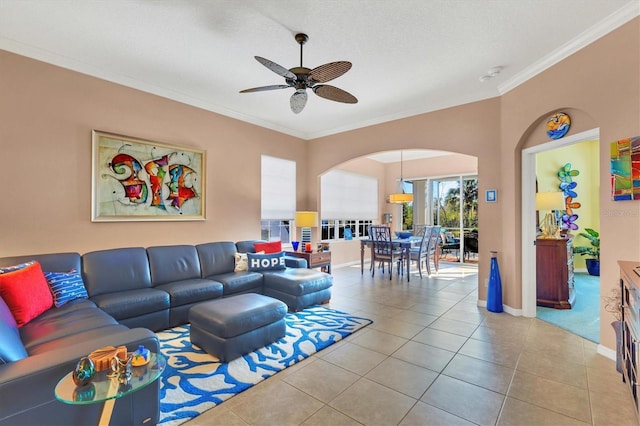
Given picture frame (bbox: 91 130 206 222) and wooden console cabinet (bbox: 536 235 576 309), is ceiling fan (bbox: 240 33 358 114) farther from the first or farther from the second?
wooden console cabinet (bbox: 536 235 576 309)

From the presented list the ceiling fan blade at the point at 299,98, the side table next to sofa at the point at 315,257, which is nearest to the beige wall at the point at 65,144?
the side table next to sofa at the point at 315,257

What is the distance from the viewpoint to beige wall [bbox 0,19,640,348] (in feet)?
8.86

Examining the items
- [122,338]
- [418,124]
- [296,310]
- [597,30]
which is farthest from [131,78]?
[597,30]

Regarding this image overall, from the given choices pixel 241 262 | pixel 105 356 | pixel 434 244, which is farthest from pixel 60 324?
pixel 434 244

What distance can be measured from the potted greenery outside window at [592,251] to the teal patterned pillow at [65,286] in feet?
28.0

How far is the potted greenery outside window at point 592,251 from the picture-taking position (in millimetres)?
6086

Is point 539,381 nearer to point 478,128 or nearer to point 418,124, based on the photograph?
point 478,128

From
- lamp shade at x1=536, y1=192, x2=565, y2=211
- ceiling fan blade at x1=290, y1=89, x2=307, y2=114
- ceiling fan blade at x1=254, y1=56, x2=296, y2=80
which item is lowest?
lamp shade at x1=536, y1=192, x2=565, y2=211

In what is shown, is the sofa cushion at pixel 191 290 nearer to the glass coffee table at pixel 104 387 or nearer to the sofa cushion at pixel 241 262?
the sofa cushion at pixel 241 262

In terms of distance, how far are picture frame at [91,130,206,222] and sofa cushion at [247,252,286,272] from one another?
108cm

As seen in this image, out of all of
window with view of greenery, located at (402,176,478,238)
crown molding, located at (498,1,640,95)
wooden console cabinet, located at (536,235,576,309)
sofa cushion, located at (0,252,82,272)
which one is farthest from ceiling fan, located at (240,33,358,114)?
window with view of greenery, located at (402,176,478,238)

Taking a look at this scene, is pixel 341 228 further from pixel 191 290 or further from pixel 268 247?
pixel 191 290

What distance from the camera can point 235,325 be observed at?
104 inches

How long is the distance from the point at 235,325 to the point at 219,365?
1.15 feet
